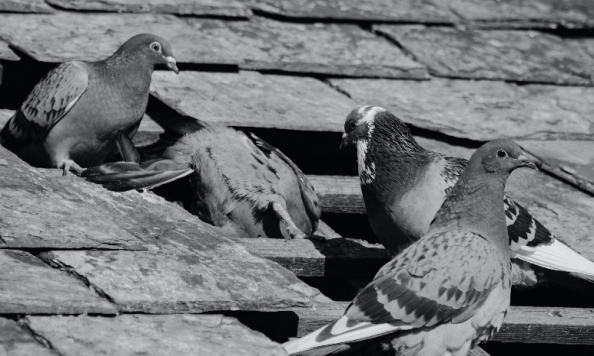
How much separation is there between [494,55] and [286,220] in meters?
2.65

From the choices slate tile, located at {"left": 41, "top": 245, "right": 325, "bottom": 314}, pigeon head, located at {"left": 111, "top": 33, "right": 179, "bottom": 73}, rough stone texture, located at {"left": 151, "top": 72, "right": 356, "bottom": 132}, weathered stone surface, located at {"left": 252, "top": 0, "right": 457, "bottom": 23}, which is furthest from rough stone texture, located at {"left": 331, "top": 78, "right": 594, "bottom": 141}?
slate tile, located at {"left": 41, "top": 245, "right": 325, "bottom": 314}

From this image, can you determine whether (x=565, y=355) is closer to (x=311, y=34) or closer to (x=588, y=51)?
(x=311, y=34)

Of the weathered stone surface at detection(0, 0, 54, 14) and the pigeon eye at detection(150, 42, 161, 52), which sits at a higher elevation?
the weathered stone surface at detection(0, 0, 54, 14)

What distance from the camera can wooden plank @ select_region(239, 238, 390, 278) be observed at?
4828mm

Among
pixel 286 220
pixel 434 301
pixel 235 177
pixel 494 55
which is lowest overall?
pixel 286 220

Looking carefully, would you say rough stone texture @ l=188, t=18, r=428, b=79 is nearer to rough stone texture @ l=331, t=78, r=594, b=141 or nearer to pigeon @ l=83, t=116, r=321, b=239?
rough stone texture @ l=331, t=78, r=594, b=141

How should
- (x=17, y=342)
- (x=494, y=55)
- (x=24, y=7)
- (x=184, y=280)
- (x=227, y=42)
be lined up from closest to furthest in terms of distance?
(x=17, y=342)
(x=184, y=280)
(x=24, y=7)
(x=227, y=42)
(x=494, y=55)

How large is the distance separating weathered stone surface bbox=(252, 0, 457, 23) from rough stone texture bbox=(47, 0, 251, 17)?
0.76ft

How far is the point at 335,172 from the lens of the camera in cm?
646

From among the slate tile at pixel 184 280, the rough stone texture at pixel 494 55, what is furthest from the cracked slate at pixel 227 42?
the slate tile at pixel 184 280

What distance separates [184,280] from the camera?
382cm

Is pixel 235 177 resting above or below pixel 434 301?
below

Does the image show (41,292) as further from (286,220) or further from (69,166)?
(69,166)

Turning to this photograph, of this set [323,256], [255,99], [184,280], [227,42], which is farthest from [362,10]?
[184,280]
